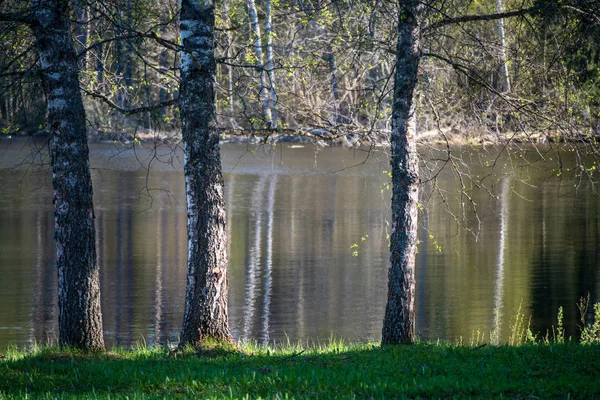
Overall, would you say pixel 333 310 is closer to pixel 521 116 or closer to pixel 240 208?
pixel 521 116

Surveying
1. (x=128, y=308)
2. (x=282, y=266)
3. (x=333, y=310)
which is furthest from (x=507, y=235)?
(x=128, y=308)

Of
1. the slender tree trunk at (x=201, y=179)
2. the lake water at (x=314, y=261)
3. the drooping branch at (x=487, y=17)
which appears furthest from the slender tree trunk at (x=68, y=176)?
the drooping branch at (x=487, y=17)

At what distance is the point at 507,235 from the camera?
23.0 m

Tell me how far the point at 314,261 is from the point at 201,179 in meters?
11.1

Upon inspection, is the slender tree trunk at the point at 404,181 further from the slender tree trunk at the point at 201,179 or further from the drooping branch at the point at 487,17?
the slender tree trunk at the point at 201,179

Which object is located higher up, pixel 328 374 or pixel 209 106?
pixel 209 106

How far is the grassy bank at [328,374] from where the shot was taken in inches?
250

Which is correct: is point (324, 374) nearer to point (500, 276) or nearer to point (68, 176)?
point (68, 176)

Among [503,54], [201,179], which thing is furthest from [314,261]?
[201,179]

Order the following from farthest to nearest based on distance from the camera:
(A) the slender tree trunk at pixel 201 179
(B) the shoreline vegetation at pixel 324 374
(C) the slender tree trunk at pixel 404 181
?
(C) the slender tree trunk at pixel 404 181, (A) the slender tree trunk at pixel 201 179, (B) the shoreline vegetation at pixel 324 374

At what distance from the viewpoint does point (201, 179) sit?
9.14 m

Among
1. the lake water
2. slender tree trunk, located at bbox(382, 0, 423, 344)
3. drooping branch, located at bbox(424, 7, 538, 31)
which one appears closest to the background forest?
drooping branch, located at bbox(424, 7, 538, 31)

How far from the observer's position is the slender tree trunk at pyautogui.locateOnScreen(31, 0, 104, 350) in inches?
349

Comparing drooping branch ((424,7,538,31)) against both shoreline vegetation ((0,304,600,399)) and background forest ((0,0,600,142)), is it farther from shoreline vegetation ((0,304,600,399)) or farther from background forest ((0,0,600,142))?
shoreline vegetation ((0,304,600,399))
